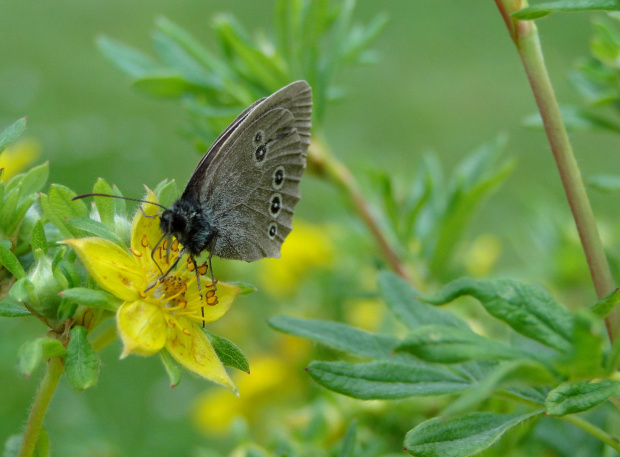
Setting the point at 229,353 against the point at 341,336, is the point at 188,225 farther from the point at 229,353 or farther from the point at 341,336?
the point at 341,336

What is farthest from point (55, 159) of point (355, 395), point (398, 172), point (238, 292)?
point (355, 395)

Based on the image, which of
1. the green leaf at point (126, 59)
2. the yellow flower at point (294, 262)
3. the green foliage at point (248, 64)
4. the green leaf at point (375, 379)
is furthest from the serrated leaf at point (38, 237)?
the yellow flower at point (294, 262)

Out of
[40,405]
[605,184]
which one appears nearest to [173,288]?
[40,405]

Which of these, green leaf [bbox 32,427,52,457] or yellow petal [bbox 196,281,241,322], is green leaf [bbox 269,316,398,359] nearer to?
yellow petal [bbox 196,281,241,322]

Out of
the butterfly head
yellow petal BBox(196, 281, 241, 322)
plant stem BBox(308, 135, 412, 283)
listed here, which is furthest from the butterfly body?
plant stem BBox(308, 135, 412, 283)

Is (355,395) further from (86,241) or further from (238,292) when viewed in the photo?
(86,241)

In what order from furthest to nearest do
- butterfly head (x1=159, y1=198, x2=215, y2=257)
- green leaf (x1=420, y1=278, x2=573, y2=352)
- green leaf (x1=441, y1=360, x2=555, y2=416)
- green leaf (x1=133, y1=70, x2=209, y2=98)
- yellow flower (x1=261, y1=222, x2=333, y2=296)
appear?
yellow flower (x1=261, y1=222, x2=333, y2=296) → green leaf (x1=133, y1=70, x2=209, y2=98) → butterfly head (x1=159, y1=198, x2=215, y2=257) → green leaf (x1=420, y1=278, x2=573, y2=352) → green leaf (x1=441, y1=360, x2=555, y2=416)

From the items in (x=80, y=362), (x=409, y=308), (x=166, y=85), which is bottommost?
(x=80, y=362)
